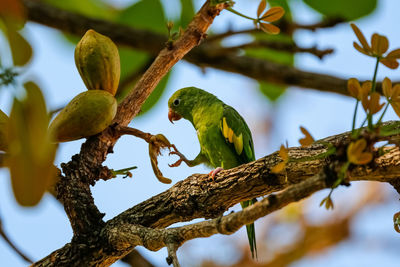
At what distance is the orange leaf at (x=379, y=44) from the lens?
1.42m

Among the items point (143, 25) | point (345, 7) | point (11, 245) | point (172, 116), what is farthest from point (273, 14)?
point (172, 116)

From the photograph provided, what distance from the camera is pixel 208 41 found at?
158 inches

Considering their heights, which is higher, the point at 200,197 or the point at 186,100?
the point at 186,100

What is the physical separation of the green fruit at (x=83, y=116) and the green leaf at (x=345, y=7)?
163cm

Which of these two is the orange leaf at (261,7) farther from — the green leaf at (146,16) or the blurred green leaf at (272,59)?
the blurred green leaf at (272,59)

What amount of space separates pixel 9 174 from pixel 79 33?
10.8 feet

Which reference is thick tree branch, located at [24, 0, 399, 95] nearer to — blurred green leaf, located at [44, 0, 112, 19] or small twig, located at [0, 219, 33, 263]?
blurred green leaf, located at [44, 0, 112, 19]

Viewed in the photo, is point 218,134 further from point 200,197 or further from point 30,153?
point 30,153

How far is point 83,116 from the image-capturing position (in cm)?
187

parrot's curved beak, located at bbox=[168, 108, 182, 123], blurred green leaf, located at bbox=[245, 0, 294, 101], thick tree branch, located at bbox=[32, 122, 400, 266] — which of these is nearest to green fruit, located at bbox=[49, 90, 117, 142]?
thick tree branch, located at bbox=[32, 122, 400, 266]

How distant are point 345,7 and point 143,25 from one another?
5.72 feet

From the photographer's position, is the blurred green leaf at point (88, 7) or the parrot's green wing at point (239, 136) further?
the blurred green leaf at point (88, 7)

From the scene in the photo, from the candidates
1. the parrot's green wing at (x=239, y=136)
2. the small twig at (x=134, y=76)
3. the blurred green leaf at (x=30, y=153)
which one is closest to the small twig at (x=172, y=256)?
the blurred green leaf at (x=30, y=153)

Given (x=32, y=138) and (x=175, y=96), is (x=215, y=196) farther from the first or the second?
(x=175, y=96)
